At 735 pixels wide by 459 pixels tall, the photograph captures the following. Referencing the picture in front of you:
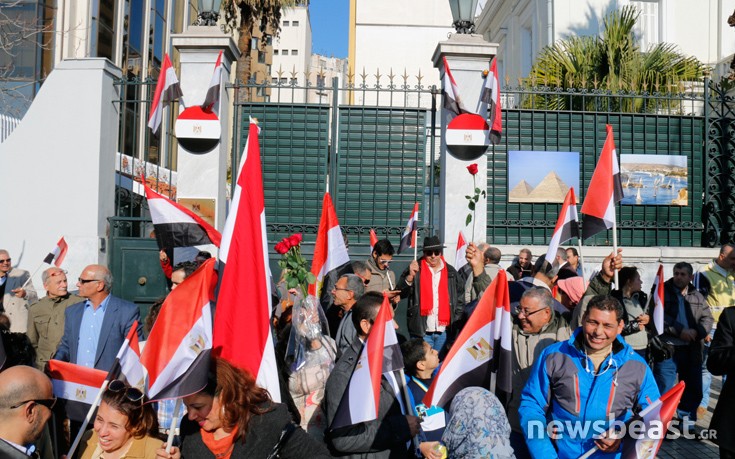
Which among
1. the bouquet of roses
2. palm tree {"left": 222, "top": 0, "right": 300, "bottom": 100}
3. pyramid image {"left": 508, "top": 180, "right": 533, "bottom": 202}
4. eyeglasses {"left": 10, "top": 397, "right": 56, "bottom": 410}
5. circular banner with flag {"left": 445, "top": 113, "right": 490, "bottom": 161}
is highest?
palm tree {"left": 222, "top": 0, "right": 300, "bottom": 100}

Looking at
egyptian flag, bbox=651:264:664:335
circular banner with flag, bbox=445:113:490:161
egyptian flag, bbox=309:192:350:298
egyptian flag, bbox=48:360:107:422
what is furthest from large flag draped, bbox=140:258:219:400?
circular banner with flag, bbox=445:113:490:161

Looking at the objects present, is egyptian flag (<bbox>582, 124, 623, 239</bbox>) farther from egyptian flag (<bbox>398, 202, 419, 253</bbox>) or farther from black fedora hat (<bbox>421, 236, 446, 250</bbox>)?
egyptian flag (<bbox>398, 202, 419, 253</bbox>)

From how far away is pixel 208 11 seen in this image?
364 inches

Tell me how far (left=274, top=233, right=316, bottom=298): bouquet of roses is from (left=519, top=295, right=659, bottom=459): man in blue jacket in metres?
2.06

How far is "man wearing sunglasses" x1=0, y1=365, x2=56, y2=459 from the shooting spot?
2.88 m

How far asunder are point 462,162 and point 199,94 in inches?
148

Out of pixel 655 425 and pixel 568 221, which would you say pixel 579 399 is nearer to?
pixel 655 425

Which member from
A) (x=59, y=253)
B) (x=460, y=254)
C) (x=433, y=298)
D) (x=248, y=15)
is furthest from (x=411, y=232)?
(x=248, y=15)

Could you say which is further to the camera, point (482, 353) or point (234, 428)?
point (482, 353)

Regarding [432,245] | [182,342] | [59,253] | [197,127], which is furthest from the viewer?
[197,127]

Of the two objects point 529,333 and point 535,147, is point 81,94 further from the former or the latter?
point 529,333

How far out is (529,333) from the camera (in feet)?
15.4

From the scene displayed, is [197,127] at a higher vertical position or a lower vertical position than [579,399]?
higher

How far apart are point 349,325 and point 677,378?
4.18 meters
